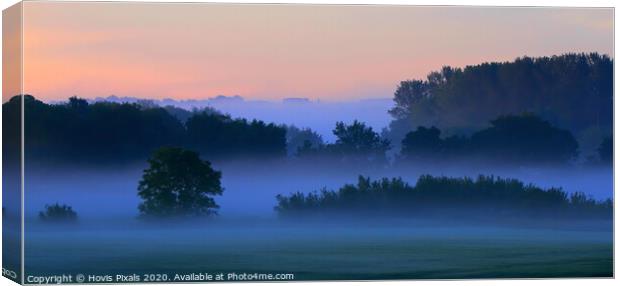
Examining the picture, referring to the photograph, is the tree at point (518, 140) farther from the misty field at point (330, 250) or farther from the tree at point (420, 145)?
the misty field at point (330, 250)

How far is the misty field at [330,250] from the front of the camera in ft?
72.1

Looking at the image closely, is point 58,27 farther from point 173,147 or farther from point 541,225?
point 541,225

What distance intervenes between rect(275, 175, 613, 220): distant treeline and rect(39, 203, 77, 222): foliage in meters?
2.61

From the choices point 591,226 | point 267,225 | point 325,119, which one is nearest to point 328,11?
point 325,119

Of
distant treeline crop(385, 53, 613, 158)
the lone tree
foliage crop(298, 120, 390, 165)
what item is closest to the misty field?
the lone tree

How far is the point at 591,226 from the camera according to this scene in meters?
23.2

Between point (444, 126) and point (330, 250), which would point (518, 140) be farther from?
point (330, 250)

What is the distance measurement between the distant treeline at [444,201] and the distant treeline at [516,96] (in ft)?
2.29

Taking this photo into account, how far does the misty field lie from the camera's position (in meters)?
22.0

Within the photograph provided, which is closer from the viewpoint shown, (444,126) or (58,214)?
(58,214)

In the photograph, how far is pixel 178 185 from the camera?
22453 millimetres

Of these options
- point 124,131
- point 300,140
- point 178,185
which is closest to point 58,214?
point 124,131

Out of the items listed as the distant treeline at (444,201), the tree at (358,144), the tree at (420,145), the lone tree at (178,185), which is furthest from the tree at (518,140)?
the lone tree at (178,185)

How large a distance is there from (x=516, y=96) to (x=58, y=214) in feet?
20.2
